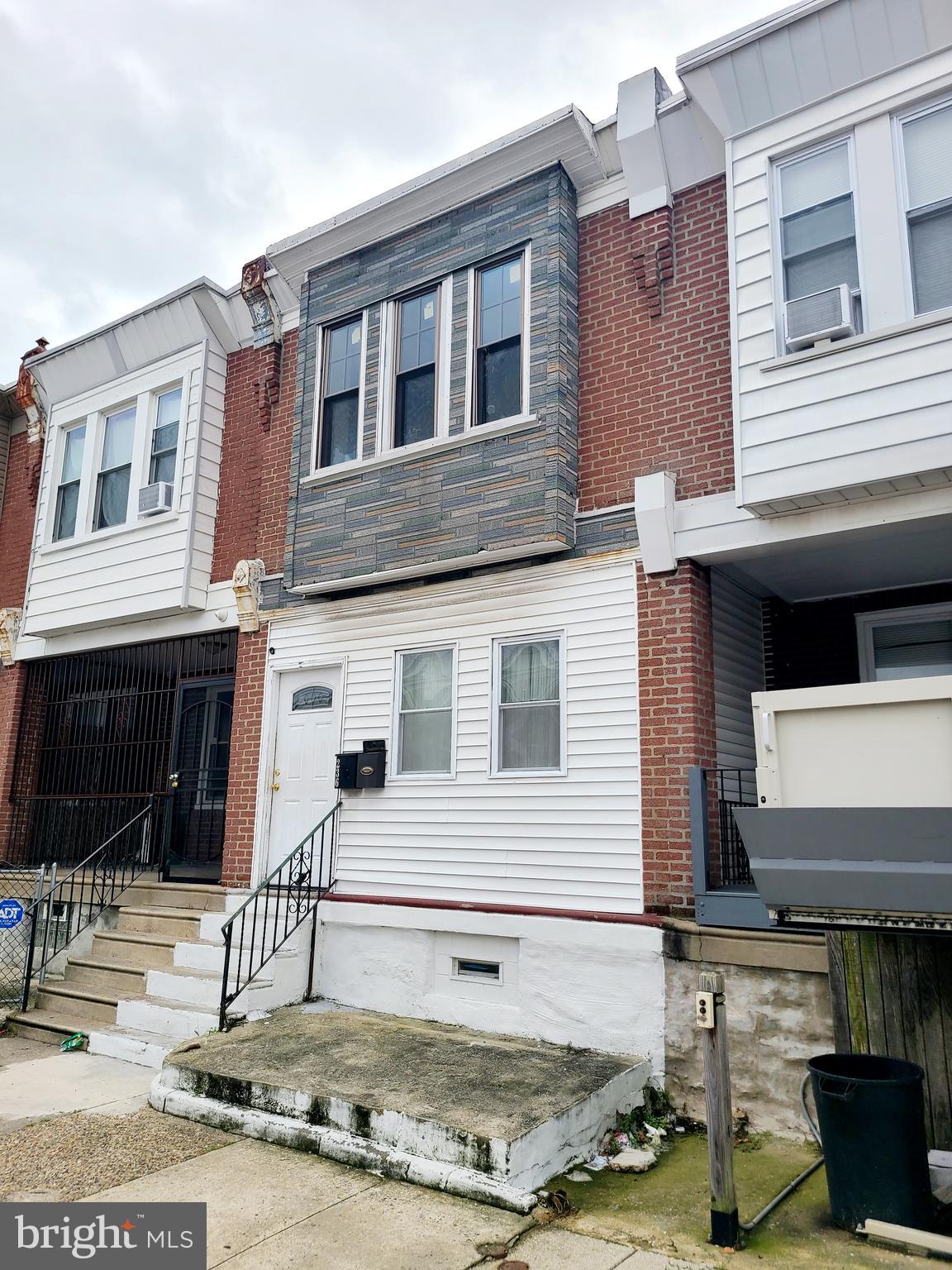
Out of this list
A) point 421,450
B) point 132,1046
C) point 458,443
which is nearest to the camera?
point 132,1046

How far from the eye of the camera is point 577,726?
784 centimetres

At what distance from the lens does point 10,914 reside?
9.23 meters

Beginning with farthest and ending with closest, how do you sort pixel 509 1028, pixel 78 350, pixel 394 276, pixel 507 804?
pixel 78 350, pixel 394 276, pixel 507 804, pixel 509 1028

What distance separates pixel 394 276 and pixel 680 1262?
8.77 metres

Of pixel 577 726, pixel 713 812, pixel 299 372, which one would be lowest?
pixel 713 812

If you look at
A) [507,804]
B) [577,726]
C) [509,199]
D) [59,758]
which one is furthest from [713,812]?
[59,758]

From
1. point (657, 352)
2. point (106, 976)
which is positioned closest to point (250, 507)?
point (657, 352)

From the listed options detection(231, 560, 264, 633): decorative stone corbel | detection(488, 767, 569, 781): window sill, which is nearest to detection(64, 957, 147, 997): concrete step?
detection(231, 560, 264, 633): decorative stone corbel

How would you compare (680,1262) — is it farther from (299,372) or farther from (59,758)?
(59,758)

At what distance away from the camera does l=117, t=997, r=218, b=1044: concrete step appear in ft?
24.8

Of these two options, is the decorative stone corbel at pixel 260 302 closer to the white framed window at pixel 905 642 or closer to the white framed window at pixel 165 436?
the white framed window at pixel 165 436

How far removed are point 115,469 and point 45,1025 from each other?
22.7 ft

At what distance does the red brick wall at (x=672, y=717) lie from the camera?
7.14 metres

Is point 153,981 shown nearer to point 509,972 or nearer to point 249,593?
point 509,972
